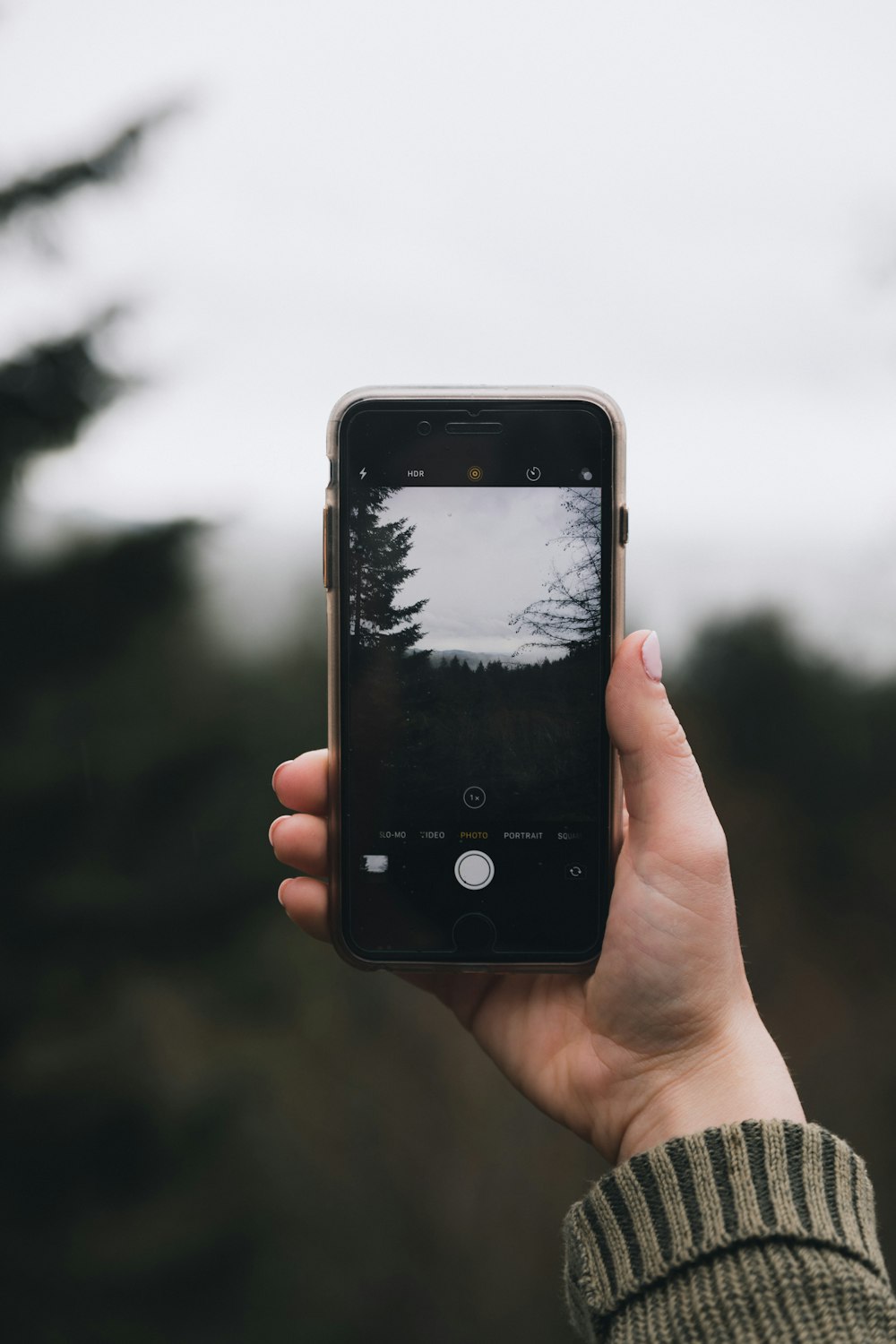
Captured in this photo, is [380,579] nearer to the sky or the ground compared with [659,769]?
nearer to the sky

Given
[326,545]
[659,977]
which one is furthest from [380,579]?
[659,977]

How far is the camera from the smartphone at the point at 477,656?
1.82 feet

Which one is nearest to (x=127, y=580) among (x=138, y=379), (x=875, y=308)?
(x=138, y=379)

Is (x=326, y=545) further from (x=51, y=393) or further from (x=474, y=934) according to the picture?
(x=51, y=393)

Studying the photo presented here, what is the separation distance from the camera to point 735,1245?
403 mm

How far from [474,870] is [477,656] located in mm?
140

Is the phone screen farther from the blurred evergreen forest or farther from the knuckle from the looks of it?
the blurred evergreen forest

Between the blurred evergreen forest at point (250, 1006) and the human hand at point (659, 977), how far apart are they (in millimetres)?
858

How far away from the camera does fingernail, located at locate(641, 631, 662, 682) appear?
1.77 ft

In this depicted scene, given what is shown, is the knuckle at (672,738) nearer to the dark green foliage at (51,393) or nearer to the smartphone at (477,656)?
the smartphone at (477,656)

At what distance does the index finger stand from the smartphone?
4 centimetres

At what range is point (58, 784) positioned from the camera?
53.6 inches

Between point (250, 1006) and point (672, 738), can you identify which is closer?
point (672, 738)

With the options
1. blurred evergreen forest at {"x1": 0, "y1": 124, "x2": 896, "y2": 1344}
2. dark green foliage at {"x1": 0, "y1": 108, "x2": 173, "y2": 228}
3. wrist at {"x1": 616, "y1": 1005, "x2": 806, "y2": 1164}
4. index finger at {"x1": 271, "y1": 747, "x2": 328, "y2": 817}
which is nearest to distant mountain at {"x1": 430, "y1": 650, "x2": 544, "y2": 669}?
index finger at {"x1": 271, "y1": 747, "x2": 328, "y2": 817}
